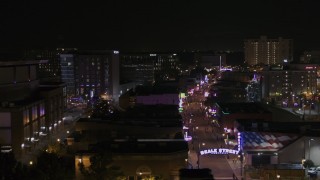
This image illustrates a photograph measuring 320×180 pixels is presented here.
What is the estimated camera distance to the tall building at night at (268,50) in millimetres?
66438

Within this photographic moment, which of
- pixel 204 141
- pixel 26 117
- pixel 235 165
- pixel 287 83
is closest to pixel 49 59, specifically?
pixel 287 83

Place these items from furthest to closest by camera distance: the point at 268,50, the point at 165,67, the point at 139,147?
the point at 268,50, the point at 165,67, the point at 139,147

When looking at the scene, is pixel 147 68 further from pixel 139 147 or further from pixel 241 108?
pixel 139 147

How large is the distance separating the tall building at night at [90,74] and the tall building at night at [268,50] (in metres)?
37.2

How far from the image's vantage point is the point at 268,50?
6812cm

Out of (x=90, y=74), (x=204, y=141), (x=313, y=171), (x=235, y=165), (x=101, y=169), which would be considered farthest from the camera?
(x=90, y=74)

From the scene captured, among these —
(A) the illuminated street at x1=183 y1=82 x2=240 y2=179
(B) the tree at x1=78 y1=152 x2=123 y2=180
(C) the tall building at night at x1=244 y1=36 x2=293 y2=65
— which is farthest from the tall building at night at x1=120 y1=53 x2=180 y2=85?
(B) the tree at x1=78 y1=152 x2=123 y2=180

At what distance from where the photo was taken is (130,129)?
45.2 ft

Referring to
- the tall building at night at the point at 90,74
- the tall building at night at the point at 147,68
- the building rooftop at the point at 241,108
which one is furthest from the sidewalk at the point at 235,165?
the tall building at night at the point at 147,68

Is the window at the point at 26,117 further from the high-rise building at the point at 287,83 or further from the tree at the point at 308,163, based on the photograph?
the high-rise building at the point at 287,83

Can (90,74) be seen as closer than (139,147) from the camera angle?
No

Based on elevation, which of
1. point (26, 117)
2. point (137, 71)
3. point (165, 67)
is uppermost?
point (165, 67)

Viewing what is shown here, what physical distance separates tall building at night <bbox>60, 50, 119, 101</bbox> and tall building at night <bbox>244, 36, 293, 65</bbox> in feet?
122

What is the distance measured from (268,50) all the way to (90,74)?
131 ft
